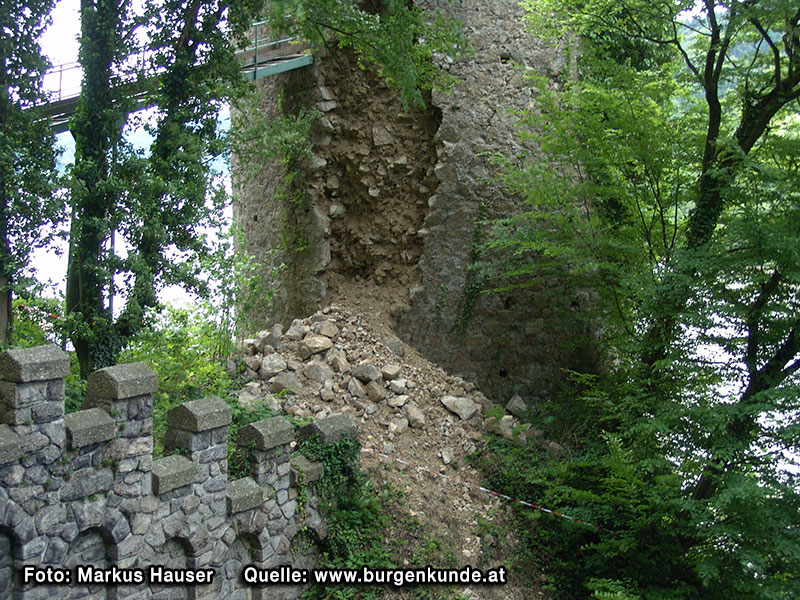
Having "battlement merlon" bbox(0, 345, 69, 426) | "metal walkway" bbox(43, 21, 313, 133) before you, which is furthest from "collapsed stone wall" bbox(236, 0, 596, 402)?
"battlement merlon" bbox(0, 345, 69, 426)

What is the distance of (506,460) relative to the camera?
9.17 metres

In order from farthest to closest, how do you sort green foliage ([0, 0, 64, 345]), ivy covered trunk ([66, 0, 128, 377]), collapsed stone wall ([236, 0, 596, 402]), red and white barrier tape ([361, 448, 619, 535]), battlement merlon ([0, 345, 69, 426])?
collapsed stone wall ([236, 0, 596, 402])
red and white barrier tape ([361, 448, 619, 535])
ivy covered trunk ([66, 0, 128, 377])
green foliage ([0, 0, 64, 345])
battlement merlon ([0, 345, 69, 426])

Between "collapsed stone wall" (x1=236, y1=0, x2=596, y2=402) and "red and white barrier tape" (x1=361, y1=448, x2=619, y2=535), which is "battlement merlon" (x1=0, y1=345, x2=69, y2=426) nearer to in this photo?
"red and white barrier tape" (x1=361, y1=448, x2=619, y2=535)

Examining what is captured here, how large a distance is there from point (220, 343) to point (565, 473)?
181 inches

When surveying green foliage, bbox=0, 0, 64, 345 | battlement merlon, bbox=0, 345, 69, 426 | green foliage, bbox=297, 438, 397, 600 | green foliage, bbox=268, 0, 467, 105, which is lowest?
green foliage, bbox=297, 438, 397, 600

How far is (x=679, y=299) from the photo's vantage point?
7914 millimetres

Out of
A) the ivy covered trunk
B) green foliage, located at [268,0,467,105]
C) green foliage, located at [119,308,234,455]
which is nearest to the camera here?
the ivy covered trunk

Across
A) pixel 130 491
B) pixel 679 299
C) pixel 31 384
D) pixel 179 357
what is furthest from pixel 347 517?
pixel 679 299

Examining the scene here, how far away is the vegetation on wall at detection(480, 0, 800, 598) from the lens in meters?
7.14

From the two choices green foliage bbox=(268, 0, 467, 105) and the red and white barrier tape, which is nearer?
the red and white barrier tape

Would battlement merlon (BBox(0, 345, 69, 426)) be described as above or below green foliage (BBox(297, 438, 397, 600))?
above

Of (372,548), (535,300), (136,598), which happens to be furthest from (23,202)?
(535,300)

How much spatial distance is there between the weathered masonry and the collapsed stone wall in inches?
161

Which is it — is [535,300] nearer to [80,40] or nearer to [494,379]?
[494,379]
